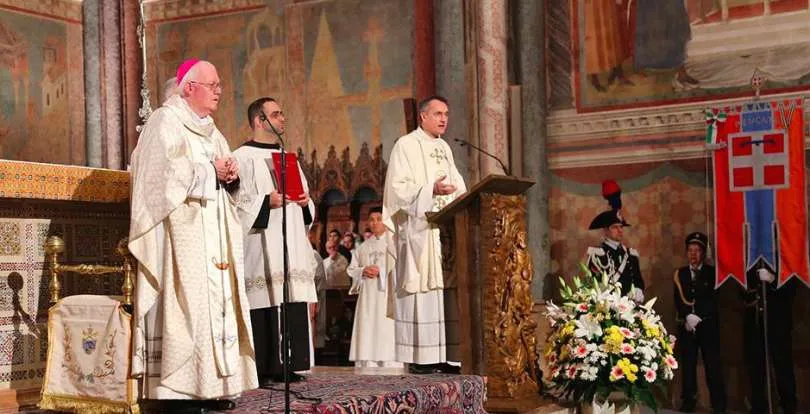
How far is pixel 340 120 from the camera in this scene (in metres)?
13.1

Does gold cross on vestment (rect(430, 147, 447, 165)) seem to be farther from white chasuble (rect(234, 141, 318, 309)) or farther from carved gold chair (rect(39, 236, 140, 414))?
carved gold chair (rect(39, 236, 140, 414))

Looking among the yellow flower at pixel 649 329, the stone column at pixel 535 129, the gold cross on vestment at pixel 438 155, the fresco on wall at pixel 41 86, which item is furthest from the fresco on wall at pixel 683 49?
the fresco on wall at pixel 41 86

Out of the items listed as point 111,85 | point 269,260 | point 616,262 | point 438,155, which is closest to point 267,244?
point 269,260

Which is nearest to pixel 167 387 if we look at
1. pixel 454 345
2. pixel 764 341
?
pixel 454 345

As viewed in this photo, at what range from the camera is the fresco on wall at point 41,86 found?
531 inches

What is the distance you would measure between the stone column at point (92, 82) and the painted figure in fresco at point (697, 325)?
24.5 feet

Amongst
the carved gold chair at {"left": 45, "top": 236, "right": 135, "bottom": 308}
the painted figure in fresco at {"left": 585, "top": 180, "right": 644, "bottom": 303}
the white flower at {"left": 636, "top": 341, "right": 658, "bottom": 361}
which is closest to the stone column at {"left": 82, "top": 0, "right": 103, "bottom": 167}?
the painted figure in fresco at {"left": 585, "top": 180, "right": 644, "bottom": 303}

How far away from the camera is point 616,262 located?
10266 millimetres

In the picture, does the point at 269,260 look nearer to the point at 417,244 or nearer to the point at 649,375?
the point at 417,244

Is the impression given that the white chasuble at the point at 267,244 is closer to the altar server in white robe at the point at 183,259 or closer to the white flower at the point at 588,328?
the altar server in white robe at the point at 183,259

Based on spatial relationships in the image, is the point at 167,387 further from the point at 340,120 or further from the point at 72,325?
the point at 340,120

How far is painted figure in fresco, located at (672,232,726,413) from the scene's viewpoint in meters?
9.94

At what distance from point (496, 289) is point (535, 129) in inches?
186

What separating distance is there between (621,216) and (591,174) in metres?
0.52
